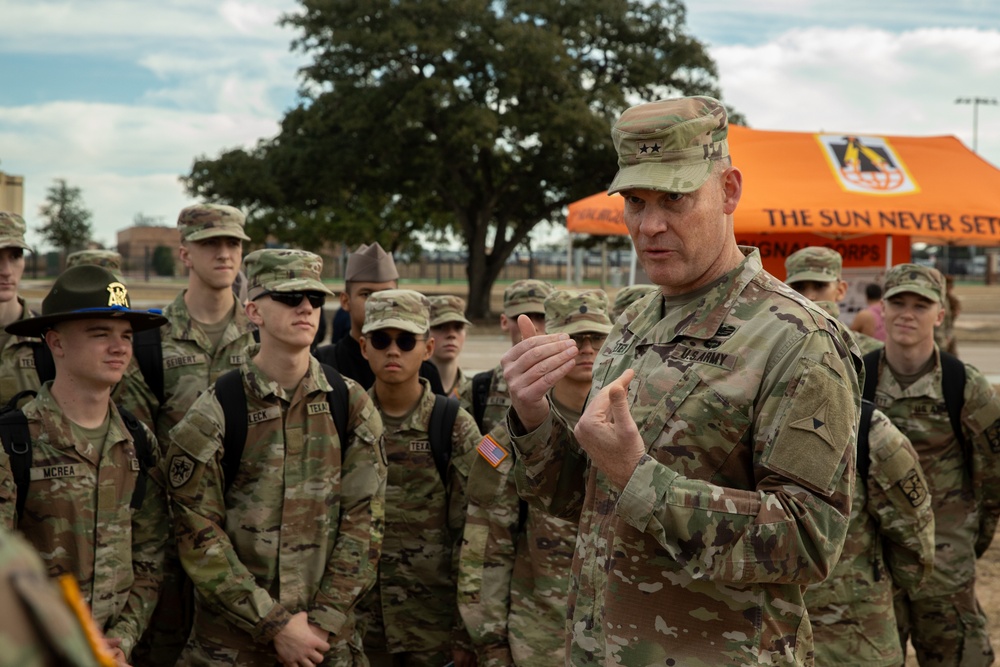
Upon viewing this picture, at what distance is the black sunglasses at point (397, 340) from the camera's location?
464cm

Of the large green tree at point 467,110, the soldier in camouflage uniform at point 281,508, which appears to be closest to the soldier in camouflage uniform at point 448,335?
the soldier in camouflage uniform at point 281,508

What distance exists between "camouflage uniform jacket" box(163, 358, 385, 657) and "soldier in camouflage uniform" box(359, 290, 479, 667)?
0.50 meters

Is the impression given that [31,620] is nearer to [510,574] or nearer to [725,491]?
[725,491]

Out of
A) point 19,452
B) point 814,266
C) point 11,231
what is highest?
point 11,231

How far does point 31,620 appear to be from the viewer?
770 millimetres

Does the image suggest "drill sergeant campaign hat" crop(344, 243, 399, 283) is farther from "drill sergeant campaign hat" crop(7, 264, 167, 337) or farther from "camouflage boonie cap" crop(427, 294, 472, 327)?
"drill sergeant campaign hat" crop(7, 264, 167, 337)

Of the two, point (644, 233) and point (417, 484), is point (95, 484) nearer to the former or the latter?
point (417, 484)

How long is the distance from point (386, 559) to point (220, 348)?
1242 mm

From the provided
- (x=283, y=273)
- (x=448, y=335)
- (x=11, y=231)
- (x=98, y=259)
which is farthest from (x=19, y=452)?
(x=98, y=259)

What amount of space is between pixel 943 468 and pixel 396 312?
2.86 metres

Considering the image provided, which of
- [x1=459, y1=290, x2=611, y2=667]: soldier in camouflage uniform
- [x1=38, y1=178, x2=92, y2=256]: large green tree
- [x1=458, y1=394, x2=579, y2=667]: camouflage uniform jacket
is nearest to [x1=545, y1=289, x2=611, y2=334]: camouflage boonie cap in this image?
[x1=459, y1=290, x2=611, y2=667]: soldier in camouflage uniform

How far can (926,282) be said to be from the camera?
525 centimetres

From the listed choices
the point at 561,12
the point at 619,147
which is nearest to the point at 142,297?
the point at 561,12

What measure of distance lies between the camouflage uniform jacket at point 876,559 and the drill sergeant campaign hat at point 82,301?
300 centimetres
